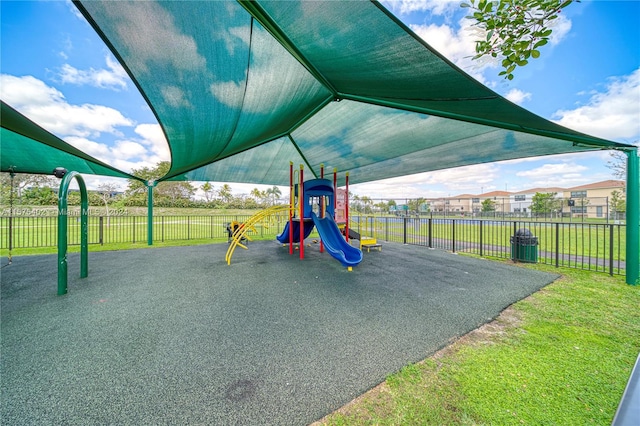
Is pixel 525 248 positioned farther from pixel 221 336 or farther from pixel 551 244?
pixel 221 336

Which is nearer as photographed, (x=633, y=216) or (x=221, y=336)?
(x=221, y=336)

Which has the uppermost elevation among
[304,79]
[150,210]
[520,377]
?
[304,79]

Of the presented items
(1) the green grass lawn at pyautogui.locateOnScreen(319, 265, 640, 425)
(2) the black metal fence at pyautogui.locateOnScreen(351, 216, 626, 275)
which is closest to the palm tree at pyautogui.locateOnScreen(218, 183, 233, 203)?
(2) the black metal fence at pyautogui.locateOnScreen(351, 216, 626, 275)

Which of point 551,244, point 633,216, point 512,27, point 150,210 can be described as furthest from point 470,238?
point 150,210

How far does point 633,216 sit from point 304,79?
6.05 metres

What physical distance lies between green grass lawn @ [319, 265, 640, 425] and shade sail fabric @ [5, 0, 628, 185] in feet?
7.70

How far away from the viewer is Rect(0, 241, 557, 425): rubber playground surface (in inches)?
63.9

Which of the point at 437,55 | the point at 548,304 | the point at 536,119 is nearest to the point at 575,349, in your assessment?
the point at 548,304

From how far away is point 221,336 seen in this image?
8.22 ft

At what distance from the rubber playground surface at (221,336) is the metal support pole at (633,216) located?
3.75 ft

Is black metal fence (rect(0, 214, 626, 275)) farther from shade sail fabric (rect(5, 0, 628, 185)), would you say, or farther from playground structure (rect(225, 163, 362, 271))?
shade sail fabric (rect(5, 0, 628, 185))

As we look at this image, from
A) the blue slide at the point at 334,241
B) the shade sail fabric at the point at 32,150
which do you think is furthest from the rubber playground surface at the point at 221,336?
the shade sail fabric at the point at 32,150

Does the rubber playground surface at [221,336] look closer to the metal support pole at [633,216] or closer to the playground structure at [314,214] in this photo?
the metal support pole at [633,216]

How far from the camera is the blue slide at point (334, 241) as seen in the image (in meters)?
5.38
